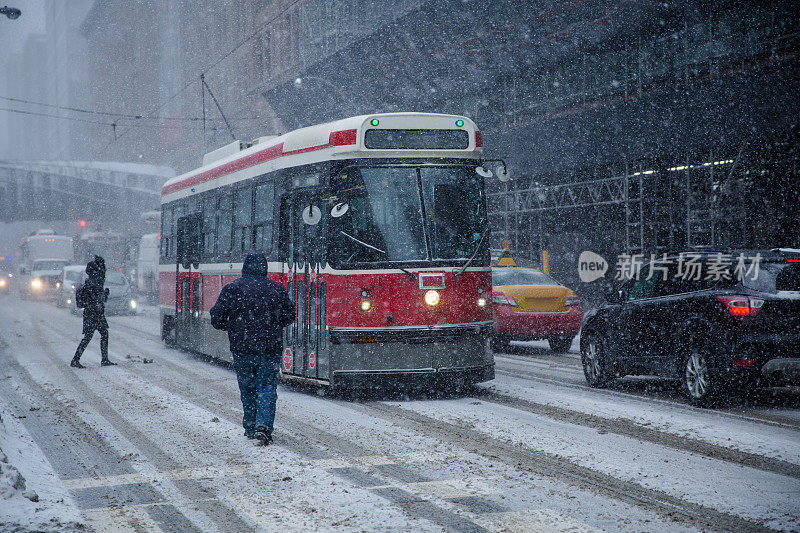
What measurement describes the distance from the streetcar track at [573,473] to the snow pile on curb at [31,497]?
10.6 feet

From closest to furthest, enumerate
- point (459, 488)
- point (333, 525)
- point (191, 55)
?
point (333, 525) < point (459, 488) < point (191, 55)

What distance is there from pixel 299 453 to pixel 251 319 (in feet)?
4.33

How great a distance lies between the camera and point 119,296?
111 ft

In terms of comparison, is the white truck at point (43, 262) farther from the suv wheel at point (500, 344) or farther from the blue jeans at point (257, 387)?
the blue jeans at point (257, 387)

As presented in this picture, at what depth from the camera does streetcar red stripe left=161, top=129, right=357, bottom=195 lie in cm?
1053

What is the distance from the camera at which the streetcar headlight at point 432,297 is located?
10.3 meters

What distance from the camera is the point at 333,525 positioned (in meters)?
5.21

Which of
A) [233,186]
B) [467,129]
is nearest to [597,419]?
[467,129]

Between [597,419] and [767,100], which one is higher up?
[767,100]

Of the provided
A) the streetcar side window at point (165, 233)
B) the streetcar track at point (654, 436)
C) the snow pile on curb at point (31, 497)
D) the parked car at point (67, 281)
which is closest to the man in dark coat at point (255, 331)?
the snow pile on curb at point (31, 497)

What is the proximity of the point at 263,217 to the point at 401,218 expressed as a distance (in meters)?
2.67

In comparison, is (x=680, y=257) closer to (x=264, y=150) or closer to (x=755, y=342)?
(x=755, y=342)

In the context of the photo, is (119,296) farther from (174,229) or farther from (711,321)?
(711,321)

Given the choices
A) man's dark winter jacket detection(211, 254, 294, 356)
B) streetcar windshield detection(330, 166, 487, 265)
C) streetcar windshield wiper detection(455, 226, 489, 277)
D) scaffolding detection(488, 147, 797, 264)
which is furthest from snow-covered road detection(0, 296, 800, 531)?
scaffolding detection(488, 147, 797, 264)
